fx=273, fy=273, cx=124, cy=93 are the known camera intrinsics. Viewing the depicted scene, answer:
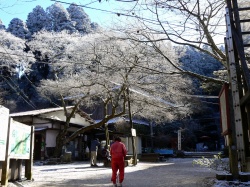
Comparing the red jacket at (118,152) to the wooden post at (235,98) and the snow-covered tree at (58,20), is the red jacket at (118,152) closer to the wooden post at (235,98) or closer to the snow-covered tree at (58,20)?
the wooden post at (235,98)

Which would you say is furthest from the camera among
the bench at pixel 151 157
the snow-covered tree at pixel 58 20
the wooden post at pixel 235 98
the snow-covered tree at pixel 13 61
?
the snow-covered tree at pixel 58 20

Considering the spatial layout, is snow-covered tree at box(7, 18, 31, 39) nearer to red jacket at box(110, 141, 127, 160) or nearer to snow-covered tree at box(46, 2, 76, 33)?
snow-covered tree at box(46, 2, 76, 33)

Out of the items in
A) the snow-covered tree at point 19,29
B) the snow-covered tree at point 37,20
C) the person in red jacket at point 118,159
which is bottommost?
the person in red jacket at point 118,159

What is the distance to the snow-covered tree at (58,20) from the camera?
33.2 metres

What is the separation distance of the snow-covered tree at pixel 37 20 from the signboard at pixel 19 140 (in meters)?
29.6

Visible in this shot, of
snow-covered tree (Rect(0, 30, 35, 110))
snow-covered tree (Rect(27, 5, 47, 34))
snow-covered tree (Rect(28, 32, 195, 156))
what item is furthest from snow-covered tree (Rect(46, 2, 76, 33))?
snow-covered tree (Rect(28, 32, 195, 156))

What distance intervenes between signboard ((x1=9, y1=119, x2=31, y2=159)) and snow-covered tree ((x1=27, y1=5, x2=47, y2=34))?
29606mm

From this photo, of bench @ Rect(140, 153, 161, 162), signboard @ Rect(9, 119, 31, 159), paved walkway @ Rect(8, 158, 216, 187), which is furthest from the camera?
bench @ Rect(140, 153, 161, 162)

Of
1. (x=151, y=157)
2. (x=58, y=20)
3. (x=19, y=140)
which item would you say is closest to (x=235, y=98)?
(x=19, y=140)

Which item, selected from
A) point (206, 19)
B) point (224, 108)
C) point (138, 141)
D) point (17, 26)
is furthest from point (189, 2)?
point (17, 26)

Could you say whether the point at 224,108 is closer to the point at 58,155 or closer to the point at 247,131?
the point at 247,131

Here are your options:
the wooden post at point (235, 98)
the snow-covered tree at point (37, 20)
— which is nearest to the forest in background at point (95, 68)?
the snow-covered tree at point (37, 20)

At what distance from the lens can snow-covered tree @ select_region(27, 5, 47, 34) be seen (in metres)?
35.7

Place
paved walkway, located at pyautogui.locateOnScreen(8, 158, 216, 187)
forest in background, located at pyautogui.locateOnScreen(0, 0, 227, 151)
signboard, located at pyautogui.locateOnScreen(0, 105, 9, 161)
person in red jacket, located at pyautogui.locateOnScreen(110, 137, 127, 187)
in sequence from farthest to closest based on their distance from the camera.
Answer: forest in background, located at pyautogui.locateOnScreen(0, 0, 227, 151) < paved walkway, located at pyautogui.locateOnScreen(8, 158, 216, 187) < person in red jacket, located at pyautogui.locateOnScreen(110, 137, 127, 187) < signboard, located at pyautogui.locateOnScreen(0, 105, 9, 161)
